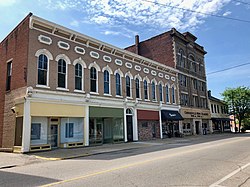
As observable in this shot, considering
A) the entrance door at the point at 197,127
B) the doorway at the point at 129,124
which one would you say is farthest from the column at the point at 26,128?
the entrance door at the point at 197,127

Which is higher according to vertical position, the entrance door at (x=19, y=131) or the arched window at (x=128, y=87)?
the arched window at (x=128, y=87)

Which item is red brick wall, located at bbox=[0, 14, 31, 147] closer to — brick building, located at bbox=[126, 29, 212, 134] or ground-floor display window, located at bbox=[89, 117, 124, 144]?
ground-floor display window, located at bbox=[89, 117, 124, 144]

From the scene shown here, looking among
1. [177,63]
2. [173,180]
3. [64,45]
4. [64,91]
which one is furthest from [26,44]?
[177,63]

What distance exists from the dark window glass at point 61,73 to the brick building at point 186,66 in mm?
16732

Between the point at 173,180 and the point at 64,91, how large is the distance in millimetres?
13902

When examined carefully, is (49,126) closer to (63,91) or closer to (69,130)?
(69,130)

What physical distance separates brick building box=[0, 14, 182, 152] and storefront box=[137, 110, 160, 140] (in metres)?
0.22

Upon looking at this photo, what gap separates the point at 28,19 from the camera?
57.5ft

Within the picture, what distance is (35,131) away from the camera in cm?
1670

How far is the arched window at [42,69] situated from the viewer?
1747 cm

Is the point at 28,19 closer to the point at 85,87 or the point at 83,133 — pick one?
the point at 85,87

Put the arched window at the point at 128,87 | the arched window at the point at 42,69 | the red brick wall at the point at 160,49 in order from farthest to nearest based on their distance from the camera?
the red brick wall at the point at 160,49
the arched window at the point at 128,87
the arched window at the point at 42,69

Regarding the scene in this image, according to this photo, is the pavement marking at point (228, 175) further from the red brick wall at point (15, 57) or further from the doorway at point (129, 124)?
the doorway at point (129, 124)

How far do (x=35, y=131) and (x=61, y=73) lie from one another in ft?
16.8
